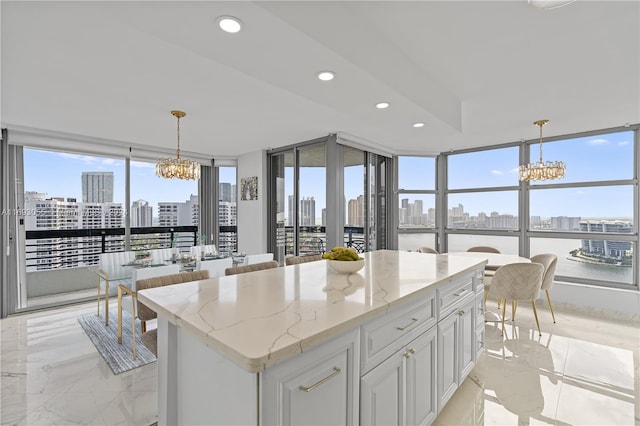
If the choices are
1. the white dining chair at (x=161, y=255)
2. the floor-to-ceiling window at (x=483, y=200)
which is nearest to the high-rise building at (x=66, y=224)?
the white dining chair at (x=161, y=255)

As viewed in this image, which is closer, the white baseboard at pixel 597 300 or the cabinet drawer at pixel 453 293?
the cabinet drawer at pixel 453 293

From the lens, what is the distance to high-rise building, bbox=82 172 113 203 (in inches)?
186

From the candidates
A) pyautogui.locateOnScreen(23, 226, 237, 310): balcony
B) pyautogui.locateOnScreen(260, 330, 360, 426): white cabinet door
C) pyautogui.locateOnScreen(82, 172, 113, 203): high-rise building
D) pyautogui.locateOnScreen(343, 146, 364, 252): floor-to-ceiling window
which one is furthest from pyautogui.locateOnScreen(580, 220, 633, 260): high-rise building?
pyautogui.locateOnScreen(82, 172, 113, 203): high-rise building

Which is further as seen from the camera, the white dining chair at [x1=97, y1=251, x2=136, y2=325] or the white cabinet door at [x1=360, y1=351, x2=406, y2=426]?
the white dining chair at [x1=97, y1=251, x2=136, y2=325]

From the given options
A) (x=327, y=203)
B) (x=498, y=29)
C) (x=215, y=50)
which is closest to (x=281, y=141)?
(x=327, y=203)

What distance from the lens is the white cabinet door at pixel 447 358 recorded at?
71.1 inches

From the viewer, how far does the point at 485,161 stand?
532 cm

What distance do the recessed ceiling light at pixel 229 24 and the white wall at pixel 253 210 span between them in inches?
155

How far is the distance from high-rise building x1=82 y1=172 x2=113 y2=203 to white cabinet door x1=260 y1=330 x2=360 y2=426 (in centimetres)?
520

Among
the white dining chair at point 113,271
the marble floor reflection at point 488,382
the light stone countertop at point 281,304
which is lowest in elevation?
the marble floor reflection at point 488,382

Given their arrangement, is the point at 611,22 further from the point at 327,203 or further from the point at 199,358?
the point at 327,203

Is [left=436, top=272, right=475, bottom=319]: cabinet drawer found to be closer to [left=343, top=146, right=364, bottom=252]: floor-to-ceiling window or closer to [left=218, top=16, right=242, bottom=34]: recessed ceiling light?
[left=218, top=16, right=242, bottom=34]: recessed ceiling light

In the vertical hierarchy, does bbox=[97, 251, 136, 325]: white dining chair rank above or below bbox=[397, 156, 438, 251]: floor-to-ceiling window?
below

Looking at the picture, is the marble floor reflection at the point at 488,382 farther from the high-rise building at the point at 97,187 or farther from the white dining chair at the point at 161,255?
the high-rise building at the point at 97,187
